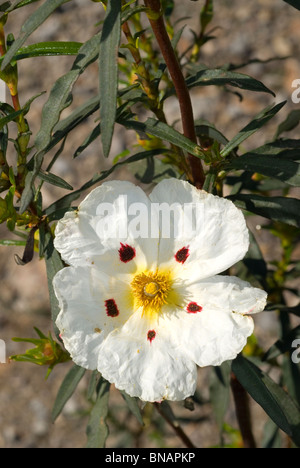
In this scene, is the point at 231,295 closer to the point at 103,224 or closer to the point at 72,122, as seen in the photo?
the point at 103,224

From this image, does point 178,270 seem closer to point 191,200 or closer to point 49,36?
point 191,200

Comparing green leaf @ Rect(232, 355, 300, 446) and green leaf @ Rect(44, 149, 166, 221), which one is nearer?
green leaf @ Rect(232, 355, 300, 446)

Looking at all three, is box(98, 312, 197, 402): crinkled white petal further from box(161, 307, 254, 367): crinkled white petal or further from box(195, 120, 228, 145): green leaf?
box(195, 120, 228, 145): green leaf

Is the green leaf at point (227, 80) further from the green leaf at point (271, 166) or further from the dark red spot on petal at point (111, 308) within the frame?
the dark red spot on petal at point (111, 308)

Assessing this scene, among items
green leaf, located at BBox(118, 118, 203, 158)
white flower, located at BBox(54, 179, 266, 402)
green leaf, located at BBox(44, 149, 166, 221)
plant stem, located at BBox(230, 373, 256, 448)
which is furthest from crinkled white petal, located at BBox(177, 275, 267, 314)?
plant stem, located at BBox(230, 373, 256, 448)

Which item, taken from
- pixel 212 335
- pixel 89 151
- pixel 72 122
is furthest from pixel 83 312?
pixel 89 151

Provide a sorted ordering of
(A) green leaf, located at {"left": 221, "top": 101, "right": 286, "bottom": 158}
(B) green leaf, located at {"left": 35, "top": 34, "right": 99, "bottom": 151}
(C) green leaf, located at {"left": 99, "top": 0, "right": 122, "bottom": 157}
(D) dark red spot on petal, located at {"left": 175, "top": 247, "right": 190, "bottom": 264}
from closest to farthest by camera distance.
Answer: (C) green leaf, located at {"left": 99, "top": 0, "right": 122, "bottom": 157} < (B) green leaf, located at {"left": 35, "top": 34, "right": 99, "bottom": 151} < (D) dark red spot on petal, located at {"left": 175, "top": 247, "right": 190, "bottom": 264} < (A) green leaf, located at {"left": 221, "top": 101, "right": 286, "bottom": 158}
